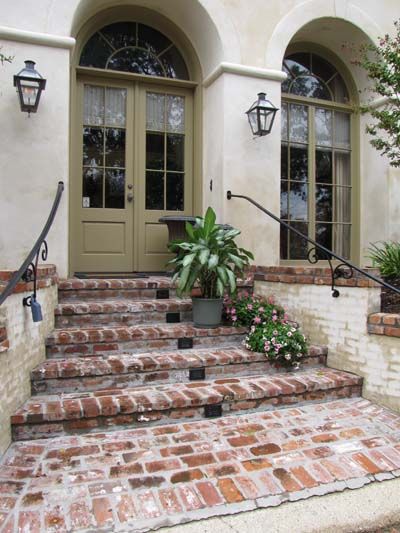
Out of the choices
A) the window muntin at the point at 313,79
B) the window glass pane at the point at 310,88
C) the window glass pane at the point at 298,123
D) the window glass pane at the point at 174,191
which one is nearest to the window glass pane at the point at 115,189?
the window glass pane at the point at 174,191

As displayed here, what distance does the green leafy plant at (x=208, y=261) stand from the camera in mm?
3252

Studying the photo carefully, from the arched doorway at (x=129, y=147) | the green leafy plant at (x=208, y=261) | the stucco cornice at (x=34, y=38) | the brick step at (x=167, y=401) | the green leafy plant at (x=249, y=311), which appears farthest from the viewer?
the arched doorway at (x=129, y=147)

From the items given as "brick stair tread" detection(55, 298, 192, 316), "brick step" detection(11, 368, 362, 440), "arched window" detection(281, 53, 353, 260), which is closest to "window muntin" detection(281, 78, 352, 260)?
"arched window" detection(281, 53, 353, 260)

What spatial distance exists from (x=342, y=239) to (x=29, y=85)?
13.5 feet

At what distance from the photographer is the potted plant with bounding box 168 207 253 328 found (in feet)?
10.8

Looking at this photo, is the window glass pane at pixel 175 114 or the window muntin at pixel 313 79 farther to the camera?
the window muntin at pixel 313 79

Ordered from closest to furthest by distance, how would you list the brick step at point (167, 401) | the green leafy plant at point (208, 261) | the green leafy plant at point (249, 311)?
the brick step at point (167, 401)
the green leafy plant at point (208, 261)
the green leafy plant at point (249, 311)

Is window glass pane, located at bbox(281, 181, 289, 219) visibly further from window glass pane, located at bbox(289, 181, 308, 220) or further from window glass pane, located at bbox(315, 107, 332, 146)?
window glass pane, located at bbox(315, 107, 332, 146)

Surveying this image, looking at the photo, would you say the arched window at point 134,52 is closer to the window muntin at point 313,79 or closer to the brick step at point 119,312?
the window muntin at point 313,79

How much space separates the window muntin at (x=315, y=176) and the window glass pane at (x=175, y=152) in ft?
4.27

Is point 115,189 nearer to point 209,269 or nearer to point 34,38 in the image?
point 34,38

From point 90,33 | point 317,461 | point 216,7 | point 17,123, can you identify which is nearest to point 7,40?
point 17,123

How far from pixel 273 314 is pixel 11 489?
7.61 feet

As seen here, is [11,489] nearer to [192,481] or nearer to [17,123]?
[192,481]
